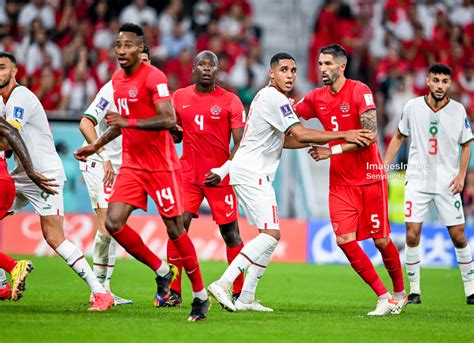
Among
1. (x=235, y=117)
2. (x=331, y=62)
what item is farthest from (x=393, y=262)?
(x=235, y=117)

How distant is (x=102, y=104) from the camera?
1105cm

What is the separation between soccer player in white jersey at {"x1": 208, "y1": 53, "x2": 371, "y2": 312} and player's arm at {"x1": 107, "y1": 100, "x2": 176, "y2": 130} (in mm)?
1626

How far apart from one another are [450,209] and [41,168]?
18.0ft

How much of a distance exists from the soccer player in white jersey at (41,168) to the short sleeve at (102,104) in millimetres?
585

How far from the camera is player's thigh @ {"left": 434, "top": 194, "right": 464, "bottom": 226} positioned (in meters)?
13.1

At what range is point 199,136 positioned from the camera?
38.6 ft

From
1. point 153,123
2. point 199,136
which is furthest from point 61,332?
point 199,136

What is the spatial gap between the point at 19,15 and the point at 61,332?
15948mm

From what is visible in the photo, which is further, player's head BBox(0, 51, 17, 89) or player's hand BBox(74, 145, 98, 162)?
player's head BBox(0, 51, 17, 89)

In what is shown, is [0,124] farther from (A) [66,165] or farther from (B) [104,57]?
(B) [104,57]

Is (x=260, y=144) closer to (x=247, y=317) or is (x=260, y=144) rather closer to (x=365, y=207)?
(x=365, y=207)

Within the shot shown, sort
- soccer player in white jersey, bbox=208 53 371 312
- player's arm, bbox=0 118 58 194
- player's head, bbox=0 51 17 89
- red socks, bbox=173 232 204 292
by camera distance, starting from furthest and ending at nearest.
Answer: soccer player in white jersey, bbox=208 53 371 312 < player's head, bbox=0 51 17 89 < player's arm, bbox=0 118 58 194 < red socks, bbox=173 232 204 292

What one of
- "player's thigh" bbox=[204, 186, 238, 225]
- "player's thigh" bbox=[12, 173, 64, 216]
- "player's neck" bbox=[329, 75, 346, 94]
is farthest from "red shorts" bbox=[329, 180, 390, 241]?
"player's thigh" bbox=[12, 173, 64, 216]

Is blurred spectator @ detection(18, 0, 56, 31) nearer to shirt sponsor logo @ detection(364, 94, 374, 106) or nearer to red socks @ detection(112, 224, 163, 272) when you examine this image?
shirt sponsor logo @ detection(364, 94, 374, 106)
